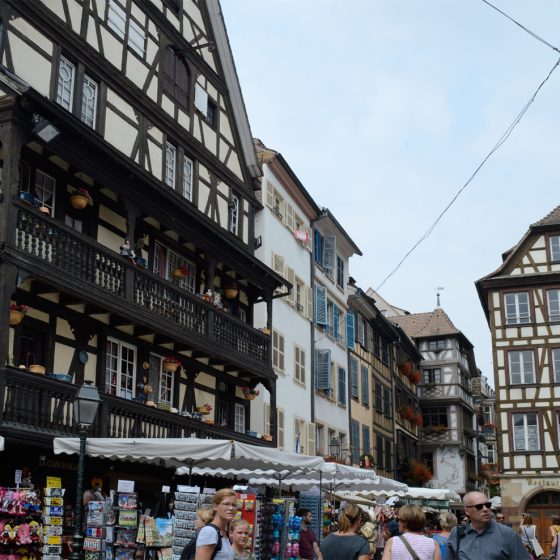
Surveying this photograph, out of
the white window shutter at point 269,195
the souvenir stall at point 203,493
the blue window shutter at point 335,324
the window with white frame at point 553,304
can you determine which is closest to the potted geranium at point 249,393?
the white window shutter at point 269,195

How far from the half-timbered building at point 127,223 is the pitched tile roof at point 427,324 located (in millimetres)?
33855

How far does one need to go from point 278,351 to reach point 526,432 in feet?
59.1

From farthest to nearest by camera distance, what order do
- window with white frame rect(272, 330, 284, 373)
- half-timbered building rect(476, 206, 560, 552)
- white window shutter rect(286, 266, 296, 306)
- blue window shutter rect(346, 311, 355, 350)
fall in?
half-timbered building rect(476, 206, 560, 552), blue window shutter rect(346, 311, 355, 350), white window shutter rect(286, 266, 296, 306), window with white frame rect(272, 330, 284, 373)

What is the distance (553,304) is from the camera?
43.0 m

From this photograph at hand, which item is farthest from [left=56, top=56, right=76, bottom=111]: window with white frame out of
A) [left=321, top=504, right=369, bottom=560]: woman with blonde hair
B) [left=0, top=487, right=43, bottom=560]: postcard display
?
[left=321, top=504, right=369, bottom=560]: woman with blonde hair

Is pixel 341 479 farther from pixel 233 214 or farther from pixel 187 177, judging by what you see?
pixel 233 214

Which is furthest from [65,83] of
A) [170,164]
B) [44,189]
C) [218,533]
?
[218,533]

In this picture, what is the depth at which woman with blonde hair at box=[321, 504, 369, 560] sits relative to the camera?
779 centimetres

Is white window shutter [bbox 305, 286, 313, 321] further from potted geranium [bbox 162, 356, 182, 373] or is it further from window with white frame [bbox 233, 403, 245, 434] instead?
potted geranium [bbox 162, 356, 182, 373]

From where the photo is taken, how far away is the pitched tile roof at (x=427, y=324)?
5888 cm

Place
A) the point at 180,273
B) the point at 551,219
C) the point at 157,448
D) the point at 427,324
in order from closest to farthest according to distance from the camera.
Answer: the point at 157,448
the point at 180,273
the point at 551,219
the point at 427,324

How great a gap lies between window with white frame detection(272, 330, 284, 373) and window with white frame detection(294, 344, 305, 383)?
149 centimetres

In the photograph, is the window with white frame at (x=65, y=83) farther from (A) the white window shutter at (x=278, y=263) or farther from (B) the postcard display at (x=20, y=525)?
(A) the white window shutter at (x=278, y=263)

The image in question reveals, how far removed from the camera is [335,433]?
34.5 meters
